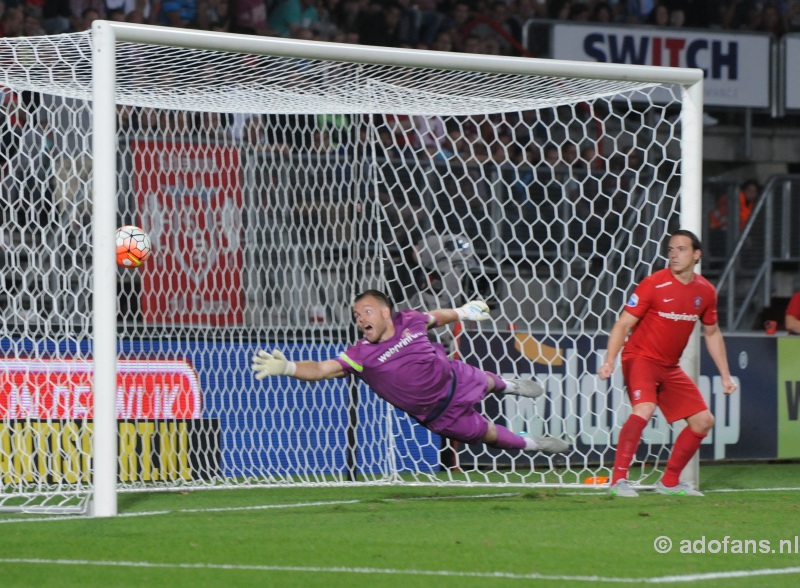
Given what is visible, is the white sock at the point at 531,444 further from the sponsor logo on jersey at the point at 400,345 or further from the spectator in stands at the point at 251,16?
the spectator in stands at the point at 251,16

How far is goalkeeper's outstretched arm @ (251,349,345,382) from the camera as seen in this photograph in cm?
782

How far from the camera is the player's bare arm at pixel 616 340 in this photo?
853 cm

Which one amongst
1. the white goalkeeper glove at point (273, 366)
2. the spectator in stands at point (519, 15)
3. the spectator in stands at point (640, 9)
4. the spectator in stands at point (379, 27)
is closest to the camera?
the white goalkeeper glove at point (273, 366)

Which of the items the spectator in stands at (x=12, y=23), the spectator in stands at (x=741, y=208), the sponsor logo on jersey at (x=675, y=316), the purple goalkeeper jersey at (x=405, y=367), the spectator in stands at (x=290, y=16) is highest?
the spectator in stands at (x=290, y=16)

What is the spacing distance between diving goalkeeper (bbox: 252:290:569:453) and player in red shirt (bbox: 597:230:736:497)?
1.90 ft

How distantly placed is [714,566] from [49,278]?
614 centimetres

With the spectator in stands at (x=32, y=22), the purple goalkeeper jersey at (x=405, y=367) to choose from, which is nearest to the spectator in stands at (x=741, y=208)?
the purple goalkeeper jersey at (x=405, y=367)

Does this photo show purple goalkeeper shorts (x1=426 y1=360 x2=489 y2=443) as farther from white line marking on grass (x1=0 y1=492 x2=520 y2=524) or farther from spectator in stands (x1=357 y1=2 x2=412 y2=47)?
spectator in stands (x1=357 y1=2 x2=412 y2=47)

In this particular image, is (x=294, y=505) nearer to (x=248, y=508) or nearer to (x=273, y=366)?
(x=248, y=508)

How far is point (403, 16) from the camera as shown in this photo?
1636 centimetres

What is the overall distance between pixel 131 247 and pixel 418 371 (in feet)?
8.25

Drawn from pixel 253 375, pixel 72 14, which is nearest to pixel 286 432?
pixel 253 375

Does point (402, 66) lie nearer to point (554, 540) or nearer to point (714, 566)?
point (554, 540)

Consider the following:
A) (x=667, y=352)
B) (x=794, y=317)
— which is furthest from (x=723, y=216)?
(x=667, y=352)
